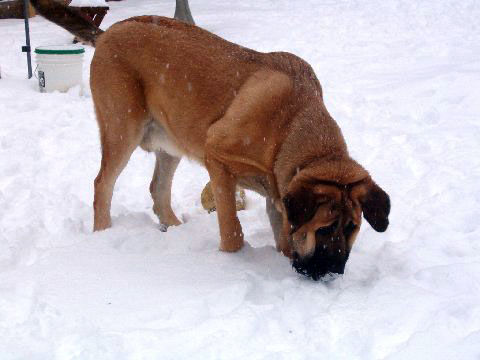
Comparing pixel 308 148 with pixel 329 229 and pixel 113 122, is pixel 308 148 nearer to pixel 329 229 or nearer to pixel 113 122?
pixel 329 229

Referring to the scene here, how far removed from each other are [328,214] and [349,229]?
0.64 feet

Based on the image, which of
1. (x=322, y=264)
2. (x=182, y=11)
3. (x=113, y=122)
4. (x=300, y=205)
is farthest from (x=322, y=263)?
(x=182, y=11)

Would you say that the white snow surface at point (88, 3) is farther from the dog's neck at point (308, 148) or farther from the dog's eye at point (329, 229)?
the dog's eye at point (329, 229)

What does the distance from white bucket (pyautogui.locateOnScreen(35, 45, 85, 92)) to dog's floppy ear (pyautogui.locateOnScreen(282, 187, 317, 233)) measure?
21.7ft

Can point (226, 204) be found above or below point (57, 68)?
above

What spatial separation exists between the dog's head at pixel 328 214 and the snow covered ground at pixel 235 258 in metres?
0.24

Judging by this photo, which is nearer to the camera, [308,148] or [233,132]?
[308,148]

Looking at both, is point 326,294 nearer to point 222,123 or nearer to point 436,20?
point 222,123

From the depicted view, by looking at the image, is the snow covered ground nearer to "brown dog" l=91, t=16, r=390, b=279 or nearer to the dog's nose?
the dog's nose

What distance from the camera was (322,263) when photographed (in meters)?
3.42

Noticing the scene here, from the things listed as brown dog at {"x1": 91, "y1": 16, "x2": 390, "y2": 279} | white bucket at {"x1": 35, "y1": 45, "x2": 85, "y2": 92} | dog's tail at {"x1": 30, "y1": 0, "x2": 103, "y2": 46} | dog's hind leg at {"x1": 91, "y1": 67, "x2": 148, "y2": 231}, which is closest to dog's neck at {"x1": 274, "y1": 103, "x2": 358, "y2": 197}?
brown dog at {"x1": 91, "y1": 16, "x2": 390, "y2": 279}

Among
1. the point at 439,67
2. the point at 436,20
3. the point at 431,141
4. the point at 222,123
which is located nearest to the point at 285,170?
the point at 222,123

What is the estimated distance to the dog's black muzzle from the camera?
340cm

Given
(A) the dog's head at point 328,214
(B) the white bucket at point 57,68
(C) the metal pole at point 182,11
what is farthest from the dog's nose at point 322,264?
(C) the metal pole at point 182,11
